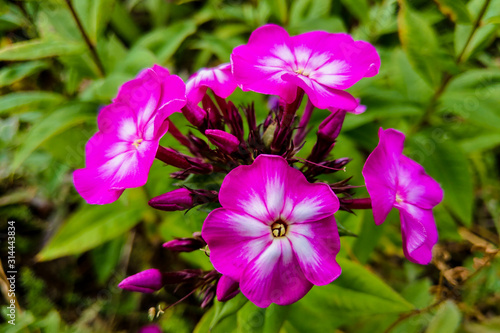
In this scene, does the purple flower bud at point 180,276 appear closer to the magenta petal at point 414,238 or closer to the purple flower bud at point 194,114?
the purple flower bud at point 194,114

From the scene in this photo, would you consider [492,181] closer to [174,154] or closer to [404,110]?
[404,110]

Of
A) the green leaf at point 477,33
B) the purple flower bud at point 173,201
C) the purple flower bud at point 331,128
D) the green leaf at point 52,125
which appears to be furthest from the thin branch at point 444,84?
the green leaf at point 52,125

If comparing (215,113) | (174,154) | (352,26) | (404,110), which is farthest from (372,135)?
(352,26)

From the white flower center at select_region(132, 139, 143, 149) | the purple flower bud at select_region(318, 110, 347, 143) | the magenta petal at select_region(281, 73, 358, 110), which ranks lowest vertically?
the white flower center at select_region(132, 139, 143, 149)

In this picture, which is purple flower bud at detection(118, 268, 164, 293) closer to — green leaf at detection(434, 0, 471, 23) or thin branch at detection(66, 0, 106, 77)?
thin branch at detection(66, 0, 106, 77)

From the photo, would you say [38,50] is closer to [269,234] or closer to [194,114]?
[194,114]

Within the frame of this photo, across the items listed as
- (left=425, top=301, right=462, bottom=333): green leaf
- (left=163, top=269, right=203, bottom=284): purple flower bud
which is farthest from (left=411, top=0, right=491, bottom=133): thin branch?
(left=163, top=269, right=203, bottom=284): purple flower bud

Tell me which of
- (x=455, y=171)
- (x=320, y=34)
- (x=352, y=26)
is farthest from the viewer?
(x=352, y=26)
